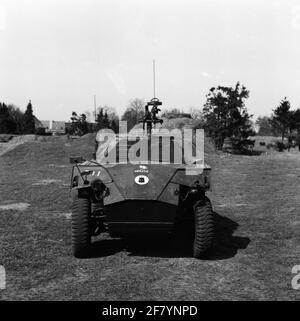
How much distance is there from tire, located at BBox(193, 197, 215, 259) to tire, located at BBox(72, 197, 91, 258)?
144 cm

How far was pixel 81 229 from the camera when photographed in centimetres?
649

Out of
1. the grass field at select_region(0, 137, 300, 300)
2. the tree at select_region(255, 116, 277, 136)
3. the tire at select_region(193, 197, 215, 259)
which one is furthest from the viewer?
the tree at select_region(255, 116, 277, 136)

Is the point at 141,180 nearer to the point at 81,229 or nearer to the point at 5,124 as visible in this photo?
the point at 81,229

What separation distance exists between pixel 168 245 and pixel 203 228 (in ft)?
3.65

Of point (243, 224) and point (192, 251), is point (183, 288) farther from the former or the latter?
point (243, 224)

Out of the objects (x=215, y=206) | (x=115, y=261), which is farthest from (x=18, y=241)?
(x=215, y=206)

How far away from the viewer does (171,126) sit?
32.3 m

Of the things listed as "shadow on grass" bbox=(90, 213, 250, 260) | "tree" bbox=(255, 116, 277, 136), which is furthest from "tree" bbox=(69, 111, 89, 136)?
"tree" bbox=(255, 116, 277, 136)

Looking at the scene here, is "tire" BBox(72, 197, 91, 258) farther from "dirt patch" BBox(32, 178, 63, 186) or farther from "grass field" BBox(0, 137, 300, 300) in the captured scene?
"dirt patch" BBox(32, 178, 63, 186)

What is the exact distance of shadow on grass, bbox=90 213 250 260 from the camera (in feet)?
22.6

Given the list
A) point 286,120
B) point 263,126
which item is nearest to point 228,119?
point 286,120

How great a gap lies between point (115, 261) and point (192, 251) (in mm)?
1207

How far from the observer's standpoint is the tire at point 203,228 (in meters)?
6.43
